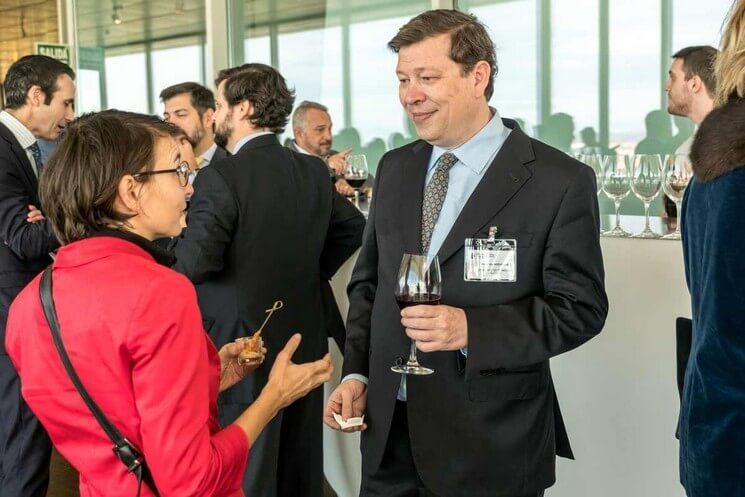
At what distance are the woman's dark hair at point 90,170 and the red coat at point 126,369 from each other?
0.07 meters

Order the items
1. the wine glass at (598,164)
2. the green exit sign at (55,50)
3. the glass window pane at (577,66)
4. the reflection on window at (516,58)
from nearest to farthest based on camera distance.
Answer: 1. the wine glass at (598,164)
2. the glass window pane at (577,66)
3. the reflection on window at (516,58)
4. the green exit sign at (55,50)

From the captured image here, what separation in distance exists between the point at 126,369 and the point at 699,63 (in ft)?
12.4

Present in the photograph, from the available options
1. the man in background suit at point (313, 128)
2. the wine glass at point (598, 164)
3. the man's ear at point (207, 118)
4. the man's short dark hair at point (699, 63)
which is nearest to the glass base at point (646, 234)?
the wine glass at point (598, 164)

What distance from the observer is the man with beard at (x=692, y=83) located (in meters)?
4.41

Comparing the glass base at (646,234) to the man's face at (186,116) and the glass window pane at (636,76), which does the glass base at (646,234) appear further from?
the man's face at (186,116)

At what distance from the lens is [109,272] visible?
149cm

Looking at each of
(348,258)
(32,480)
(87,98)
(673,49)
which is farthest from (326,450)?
(87,98)

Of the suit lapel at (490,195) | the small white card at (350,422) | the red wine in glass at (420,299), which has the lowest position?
the small white card at (350,422)

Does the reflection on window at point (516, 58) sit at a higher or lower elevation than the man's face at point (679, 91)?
higher

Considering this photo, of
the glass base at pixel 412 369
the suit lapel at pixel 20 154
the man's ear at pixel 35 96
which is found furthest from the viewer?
the man's ear at pixel 35 96

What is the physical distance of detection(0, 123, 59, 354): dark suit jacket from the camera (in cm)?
357

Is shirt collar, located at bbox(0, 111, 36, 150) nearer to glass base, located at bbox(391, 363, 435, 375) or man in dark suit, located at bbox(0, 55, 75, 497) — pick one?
man in dark suit, located at bbox(0, 55, 75, 497)

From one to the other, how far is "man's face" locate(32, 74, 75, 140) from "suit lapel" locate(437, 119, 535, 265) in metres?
2.59

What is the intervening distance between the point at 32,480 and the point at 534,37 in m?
3.86
